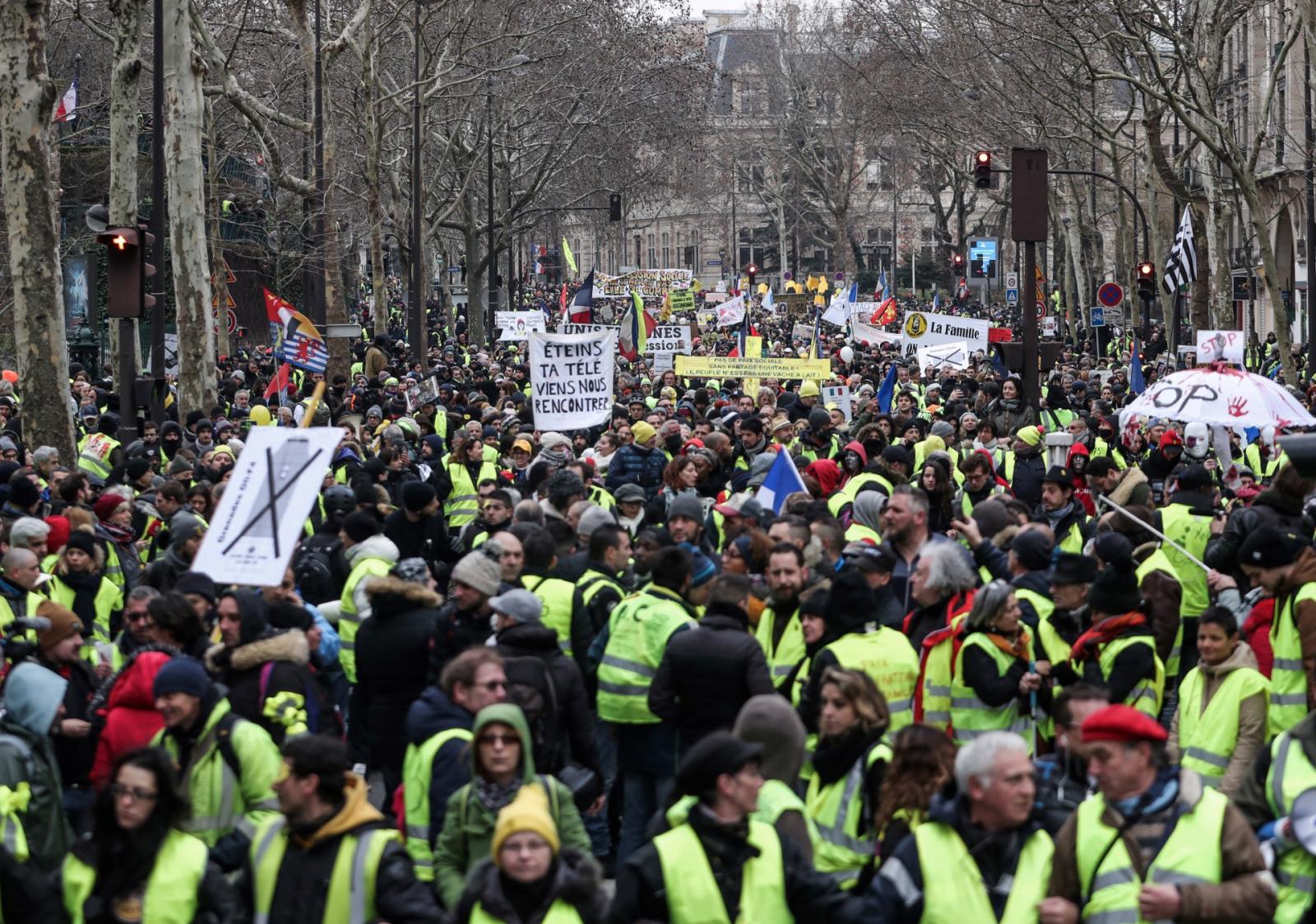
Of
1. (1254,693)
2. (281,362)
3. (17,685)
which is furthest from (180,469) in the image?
(281,362)

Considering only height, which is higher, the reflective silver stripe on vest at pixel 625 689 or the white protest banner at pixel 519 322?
the white protest banner at pixel 519 322

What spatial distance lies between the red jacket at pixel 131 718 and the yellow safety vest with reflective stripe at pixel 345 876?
1120mm

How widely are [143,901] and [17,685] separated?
4.82ft

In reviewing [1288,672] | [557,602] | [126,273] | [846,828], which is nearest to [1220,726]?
[1288,672]

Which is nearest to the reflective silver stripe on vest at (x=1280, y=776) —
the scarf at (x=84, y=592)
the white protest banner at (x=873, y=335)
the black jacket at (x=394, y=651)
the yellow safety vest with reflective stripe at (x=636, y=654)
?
the yellow safety vest with reflective stripe at (x=636, y=654)

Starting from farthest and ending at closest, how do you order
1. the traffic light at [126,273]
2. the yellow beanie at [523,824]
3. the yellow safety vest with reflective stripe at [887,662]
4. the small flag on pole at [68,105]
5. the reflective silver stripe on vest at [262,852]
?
the small flag on pole at [68,105], the traffic light at [126,273], the yellow safety vest with reflective stripe at [887,662], the reflective silver stripe on vest at [262,852], the yellow beanie at [523,824]

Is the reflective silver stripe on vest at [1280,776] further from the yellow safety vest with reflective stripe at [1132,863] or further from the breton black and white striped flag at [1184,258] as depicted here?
the breton black and white striped flag at [1184,258]

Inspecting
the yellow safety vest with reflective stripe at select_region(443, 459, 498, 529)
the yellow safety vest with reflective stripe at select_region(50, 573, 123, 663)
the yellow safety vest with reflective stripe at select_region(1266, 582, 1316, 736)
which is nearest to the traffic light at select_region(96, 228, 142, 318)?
the yellow safety vest with reflective stripe at select_region(443, 459, 498, 529)

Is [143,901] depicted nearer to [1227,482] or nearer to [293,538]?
[293,538]

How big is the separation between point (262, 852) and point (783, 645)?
2.97m

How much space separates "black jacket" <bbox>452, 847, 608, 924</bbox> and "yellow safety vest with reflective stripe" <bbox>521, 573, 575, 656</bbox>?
3498 millimetres

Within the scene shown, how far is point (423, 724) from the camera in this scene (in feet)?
21.2

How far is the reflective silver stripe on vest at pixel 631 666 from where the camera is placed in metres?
7.75

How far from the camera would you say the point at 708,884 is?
509cm
